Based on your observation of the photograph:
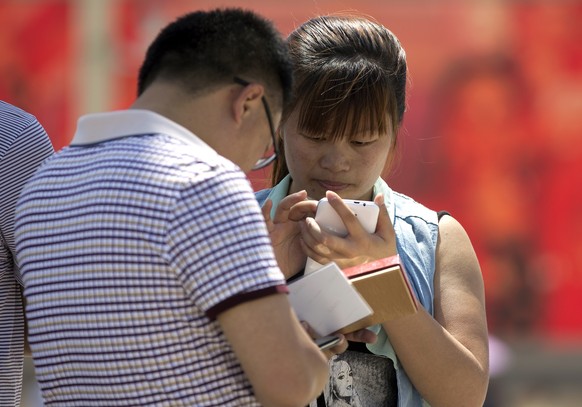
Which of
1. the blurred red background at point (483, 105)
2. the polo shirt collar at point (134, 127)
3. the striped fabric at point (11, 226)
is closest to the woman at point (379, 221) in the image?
the polo shirt collar at point (134, 127)

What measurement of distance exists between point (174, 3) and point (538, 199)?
277 centimetres

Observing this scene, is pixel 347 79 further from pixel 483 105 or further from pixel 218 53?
pixel 483 105

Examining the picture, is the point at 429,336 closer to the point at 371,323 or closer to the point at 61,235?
the point at 371,323

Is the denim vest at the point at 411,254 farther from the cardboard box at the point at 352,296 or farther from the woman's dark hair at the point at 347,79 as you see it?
the cardboard box at the point at 352,296

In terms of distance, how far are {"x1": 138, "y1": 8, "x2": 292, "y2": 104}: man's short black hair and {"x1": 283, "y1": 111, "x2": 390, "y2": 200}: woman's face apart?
1.73ft

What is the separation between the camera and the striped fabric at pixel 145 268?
6.11 feet

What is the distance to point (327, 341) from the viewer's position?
2.13 metres

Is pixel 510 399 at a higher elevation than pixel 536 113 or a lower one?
lower

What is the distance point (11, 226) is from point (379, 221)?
0.95 meters

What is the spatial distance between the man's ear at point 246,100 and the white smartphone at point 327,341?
1.56ft

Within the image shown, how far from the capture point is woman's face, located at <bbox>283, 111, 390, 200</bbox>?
2.72 m

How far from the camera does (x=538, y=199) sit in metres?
6.91

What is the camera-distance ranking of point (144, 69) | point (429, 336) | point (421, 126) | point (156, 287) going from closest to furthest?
point (156, 287) < point (144, 69) < point (429, 336) < point (421, 126)

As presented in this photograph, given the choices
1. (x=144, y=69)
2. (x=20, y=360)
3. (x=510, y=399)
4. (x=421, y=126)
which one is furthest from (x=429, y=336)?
(x=510, y=399)
